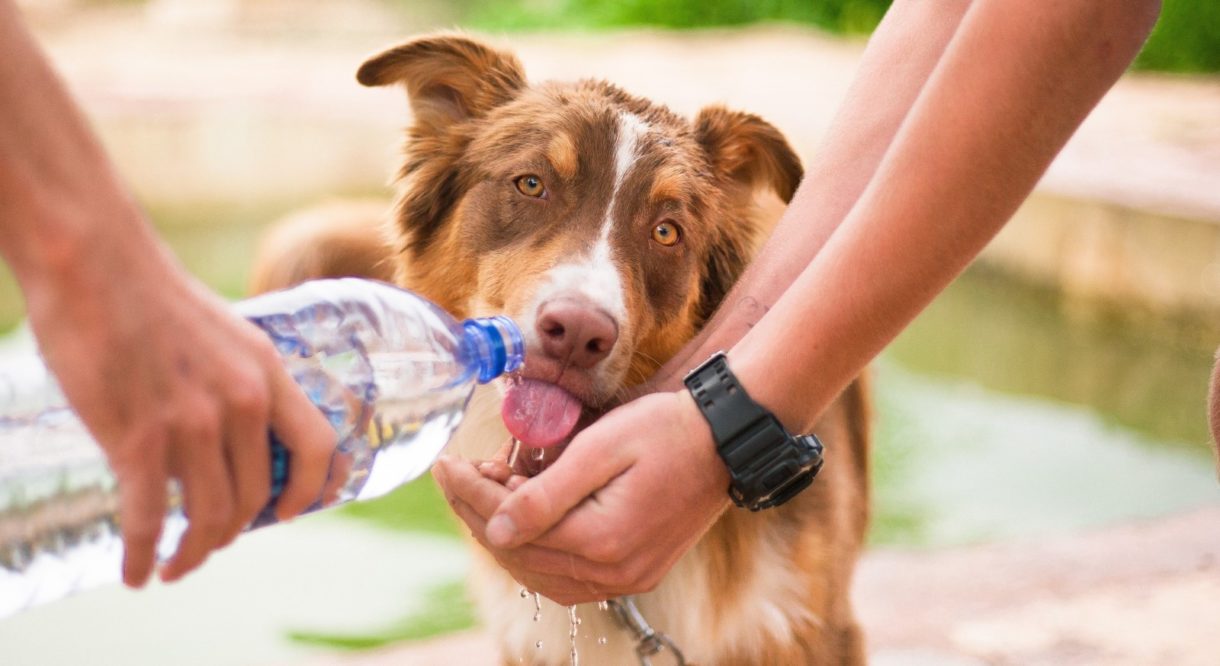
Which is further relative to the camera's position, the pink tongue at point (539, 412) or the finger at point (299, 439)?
the pink tongue at point (539, 412)

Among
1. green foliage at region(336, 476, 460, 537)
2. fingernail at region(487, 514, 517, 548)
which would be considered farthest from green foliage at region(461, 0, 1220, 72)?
fingernail at region(487, 514, 517, 548)

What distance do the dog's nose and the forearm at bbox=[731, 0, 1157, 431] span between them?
1.12ft

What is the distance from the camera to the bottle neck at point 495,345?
2.10m

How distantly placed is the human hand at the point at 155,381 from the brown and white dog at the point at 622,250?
125 cm

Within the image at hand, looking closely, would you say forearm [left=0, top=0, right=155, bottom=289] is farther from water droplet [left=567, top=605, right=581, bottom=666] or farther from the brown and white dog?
water droplet [left=567, top=605, right=581, bottom=666]

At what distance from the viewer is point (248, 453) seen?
3.54 ft

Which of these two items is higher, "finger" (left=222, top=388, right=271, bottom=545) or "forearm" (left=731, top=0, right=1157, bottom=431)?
"forearm" (left=731, top=0, right=1157, bottom=431)

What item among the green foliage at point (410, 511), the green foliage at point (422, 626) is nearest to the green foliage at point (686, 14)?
the green foliage at point (410, 511)

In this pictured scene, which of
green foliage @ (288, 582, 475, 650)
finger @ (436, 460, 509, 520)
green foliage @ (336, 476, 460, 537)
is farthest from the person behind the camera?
green foliage @ (336, 476, 460, 537)

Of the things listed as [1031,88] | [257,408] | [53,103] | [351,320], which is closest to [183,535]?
[257,408]

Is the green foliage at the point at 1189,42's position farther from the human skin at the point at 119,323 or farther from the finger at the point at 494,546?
the human skin at the point at 119,323

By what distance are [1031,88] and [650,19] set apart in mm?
15958

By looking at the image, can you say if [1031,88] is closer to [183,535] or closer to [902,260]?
[902,260]

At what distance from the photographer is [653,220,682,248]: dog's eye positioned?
262 cm
